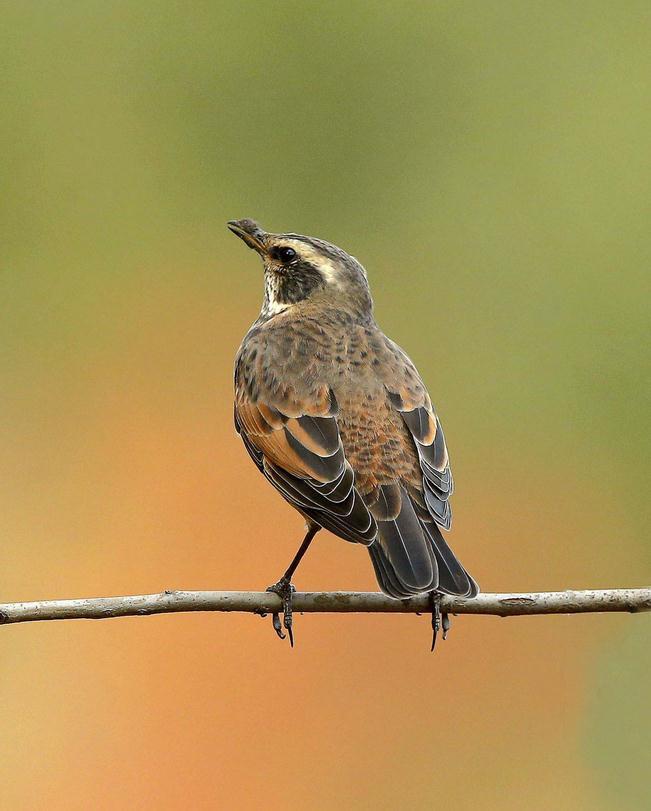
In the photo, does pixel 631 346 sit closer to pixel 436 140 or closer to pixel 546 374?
pixel 546 374

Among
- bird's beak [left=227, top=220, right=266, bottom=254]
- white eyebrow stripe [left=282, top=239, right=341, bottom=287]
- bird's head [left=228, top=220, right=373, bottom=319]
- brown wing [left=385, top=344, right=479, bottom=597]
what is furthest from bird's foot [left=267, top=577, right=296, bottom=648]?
bird's beak [left=227, top=220, right=266, bottom=254]

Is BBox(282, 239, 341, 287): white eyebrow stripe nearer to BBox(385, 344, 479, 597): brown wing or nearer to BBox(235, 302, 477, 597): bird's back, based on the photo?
BBox(235, 302, 477, 597): bird's back

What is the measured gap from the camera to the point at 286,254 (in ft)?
24.3

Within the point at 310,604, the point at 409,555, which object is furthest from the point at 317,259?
the point at 310,604

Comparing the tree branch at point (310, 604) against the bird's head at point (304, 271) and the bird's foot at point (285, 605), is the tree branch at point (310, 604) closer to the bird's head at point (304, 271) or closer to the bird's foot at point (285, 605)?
the bird's foot at point (285, 605)

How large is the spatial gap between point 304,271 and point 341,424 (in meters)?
1.37

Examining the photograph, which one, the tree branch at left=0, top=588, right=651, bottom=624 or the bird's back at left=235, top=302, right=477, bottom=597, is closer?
the tree branch at left=0, top=588, right=651, bottom=624

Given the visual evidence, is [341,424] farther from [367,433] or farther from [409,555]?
[409,555]

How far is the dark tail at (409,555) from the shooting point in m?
5.63

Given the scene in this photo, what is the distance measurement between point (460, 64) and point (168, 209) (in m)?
3.97

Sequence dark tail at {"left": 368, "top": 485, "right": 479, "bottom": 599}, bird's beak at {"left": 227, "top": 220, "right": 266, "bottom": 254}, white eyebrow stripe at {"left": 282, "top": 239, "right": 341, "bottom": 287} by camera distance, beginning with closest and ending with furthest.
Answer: dark tail at {"left": 368, "top": 485, "right": 479, "bottom": 599} → white eyebrow stripe at {"left": 282, "top": 239, "right": 341, "bottom": 287} → bird's beak at {"left": 227, "top": 220, "right": 266, "bottom": 254}

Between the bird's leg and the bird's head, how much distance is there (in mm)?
1387

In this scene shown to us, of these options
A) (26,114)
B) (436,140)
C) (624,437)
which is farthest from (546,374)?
(26,114)

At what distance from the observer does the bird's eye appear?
738cm
